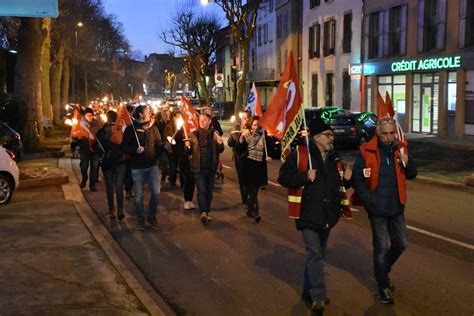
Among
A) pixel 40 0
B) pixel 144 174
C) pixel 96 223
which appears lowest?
pixel 96 223

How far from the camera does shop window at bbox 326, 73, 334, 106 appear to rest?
115 ft

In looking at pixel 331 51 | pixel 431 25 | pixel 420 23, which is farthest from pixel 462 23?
pixel 331 51

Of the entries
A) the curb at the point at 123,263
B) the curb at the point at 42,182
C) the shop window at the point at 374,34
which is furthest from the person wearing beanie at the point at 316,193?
the shop window at the point at 374,34

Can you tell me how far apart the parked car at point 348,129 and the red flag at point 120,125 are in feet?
43.9

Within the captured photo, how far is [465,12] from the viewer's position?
77.3 feet

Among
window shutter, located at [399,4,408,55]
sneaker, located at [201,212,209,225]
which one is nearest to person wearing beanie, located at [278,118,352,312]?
sneaker, located at [201,212,209,225]

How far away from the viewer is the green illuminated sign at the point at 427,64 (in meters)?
24.2

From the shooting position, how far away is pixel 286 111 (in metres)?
6.02

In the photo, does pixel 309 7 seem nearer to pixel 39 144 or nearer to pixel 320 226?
pixel 39 144

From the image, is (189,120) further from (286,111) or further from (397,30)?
(397,30)

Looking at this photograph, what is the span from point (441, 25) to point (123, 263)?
71.2 feet

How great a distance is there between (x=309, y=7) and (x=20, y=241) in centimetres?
3316

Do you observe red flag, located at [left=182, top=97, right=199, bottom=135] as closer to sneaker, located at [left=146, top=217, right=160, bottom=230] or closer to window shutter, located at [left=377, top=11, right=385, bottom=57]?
sneaker, located at [left=146, top=217, right=160, bottom=230]

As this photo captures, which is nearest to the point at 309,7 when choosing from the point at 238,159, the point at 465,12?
the point at 465,12
